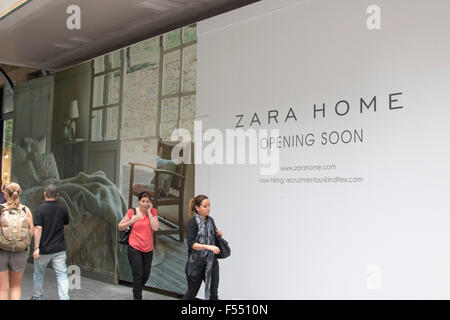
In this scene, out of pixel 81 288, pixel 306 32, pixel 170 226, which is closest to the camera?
pixel 306 32

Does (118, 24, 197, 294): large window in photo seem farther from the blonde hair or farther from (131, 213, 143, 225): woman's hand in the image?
the blonde hair

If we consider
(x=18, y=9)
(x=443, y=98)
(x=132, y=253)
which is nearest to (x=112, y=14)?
(x=18, y=9)

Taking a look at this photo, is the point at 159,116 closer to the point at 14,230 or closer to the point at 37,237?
the point at 37,237

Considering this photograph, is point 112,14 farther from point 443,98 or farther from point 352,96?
point 443,98

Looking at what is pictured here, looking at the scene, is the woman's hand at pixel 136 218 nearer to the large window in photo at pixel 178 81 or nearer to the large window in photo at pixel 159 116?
the large window in photo at pixel 159 116

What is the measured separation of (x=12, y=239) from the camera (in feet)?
16.6

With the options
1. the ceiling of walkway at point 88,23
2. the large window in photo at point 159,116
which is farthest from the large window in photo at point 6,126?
the large window in photo at point 159,116

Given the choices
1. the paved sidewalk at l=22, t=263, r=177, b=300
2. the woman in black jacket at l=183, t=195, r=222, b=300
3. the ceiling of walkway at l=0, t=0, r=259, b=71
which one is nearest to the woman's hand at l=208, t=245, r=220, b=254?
the woman in black jacket at l=183, t=195, r=222, b=300

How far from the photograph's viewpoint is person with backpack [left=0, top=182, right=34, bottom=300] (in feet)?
16.6

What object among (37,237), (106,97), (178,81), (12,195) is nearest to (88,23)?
(106,97)

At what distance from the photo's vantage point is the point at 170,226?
717 centimetres

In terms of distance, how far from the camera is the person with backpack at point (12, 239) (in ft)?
16.6

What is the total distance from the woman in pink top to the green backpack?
1.10 metres
